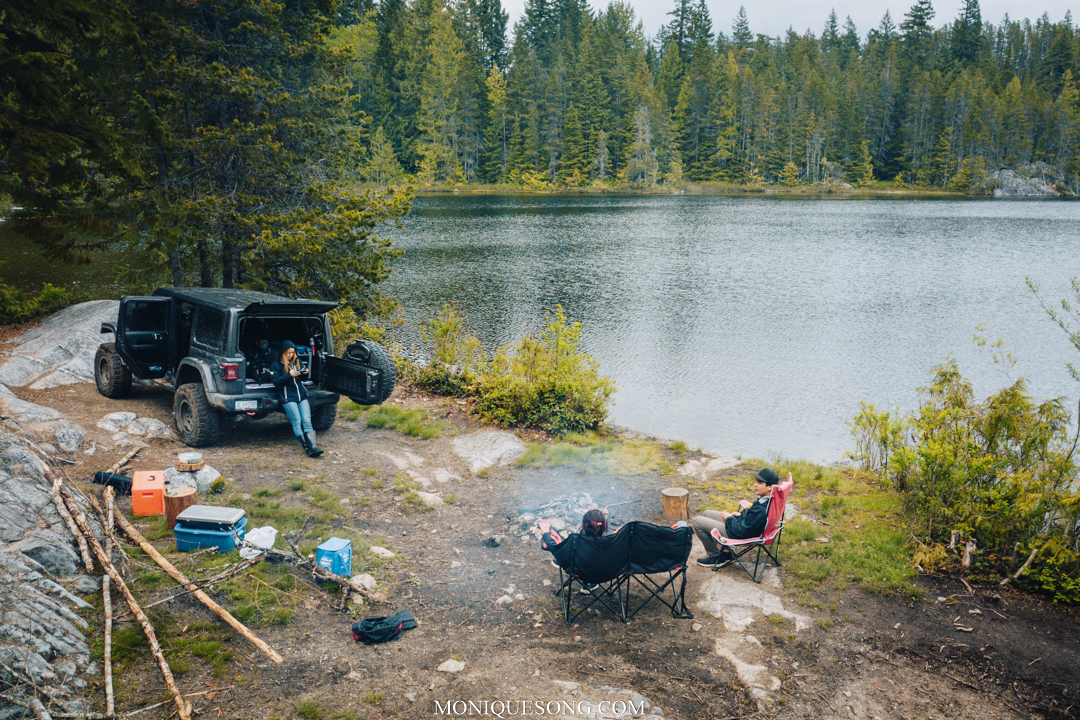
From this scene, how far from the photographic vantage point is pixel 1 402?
8.65 meters

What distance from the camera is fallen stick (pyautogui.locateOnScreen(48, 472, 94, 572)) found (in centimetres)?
562

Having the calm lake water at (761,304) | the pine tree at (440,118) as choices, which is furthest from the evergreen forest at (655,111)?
the calm lake water at (761,304)

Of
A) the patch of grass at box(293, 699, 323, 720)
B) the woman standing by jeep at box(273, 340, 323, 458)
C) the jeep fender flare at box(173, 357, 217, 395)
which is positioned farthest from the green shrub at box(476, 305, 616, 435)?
the patch of grass at box(293, 699, 323, 720)

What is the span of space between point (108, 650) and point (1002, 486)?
8292mm

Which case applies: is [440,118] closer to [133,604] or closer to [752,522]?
[752,522]

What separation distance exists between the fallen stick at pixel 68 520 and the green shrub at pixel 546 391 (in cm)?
681

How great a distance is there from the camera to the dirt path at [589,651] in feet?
15.9

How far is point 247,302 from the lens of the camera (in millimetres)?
9312

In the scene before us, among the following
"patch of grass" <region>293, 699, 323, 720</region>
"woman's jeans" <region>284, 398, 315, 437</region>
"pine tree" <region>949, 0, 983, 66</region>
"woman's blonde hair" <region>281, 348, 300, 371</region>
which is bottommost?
"patch of grass" <region>293, 699, 323, 720</region>

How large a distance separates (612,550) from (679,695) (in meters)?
1.32

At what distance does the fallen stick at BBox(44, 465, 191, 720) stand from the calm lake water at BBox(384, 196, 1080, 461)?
1022 cm

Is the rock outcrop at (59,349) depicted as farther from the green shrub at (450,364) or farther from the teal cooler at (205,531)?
the teal cooler at (205,531)

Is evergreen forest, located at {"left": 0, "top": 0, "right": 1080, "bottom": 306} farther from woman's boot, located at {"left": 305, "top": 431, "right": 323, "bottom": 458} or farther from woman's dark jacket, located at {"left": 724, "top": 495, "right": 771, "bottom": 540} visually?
woman's dark jacket, located at {"left": 724, "top": 495, "right": 771, "bottom": 540}

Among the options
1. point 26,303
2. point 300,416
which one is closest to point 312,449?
point 300,416
